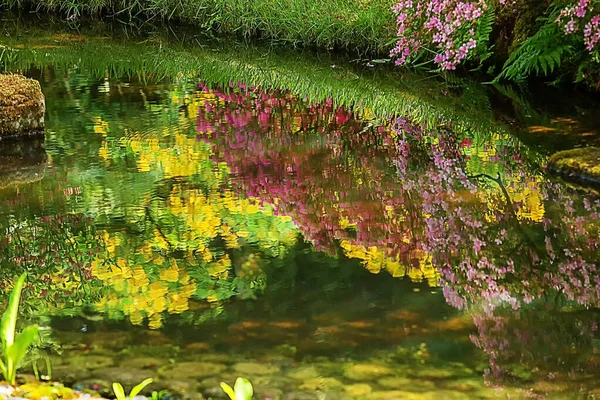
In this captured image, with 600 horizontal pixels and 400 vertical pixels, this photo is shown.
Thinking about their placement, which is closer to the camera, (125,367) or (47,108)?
(125,367)

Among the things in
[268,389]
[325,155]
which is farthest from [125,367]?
[325,155]

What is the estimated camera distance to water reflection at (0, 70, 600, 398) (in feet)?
10.8

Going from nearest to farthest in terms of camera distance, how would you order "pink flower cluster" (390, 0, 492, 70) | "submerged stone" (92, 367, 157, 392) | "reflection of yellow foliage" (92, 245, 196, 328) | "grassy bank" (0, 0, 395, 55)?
"submerged stone" (92, 367, 157, 392) → "reflection of yellow foliage" (92, 245, 196, 328) → "pink flower cluster" (390, 0, 492, 70) → "grassy bank" (0, 0, 395, 55)

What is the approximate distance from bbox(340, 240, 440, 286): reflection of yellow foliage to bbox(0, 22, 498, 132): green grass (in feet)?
9.69

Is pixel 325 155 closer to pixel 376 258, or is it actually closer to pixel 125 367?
pixel 376 258

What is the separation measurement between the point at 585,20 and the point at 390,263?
15.1ft

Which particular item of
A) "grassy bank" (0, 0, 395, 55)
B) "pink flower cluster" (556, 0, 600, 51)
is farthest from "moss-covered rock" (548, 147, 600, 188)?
"grassy bank" (0, 0, 395, 55)

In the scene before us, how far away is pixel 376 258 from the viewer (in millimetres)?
4238

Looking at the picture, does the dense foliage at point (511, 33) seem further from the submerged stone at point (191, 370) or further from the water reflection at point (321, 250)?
the submerged stone at point (191, 370)

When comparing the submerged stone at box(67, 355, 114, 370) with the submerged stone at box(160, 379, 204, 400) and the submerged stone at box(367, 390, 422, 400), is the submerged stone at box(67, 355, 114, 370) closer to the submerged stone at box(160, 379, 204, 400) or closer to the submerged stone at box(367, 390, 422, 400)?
the submerged stone at box(160, 379, 204, 400)

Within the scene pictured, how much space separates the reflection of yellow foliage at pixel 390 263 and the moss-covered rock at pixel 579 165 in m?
1.59

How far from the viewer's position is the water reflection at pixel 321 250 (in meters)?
3.29


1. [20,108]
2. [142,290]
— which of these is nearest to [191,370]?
[142,290]

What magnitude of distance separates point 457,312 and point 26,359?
1.72m
